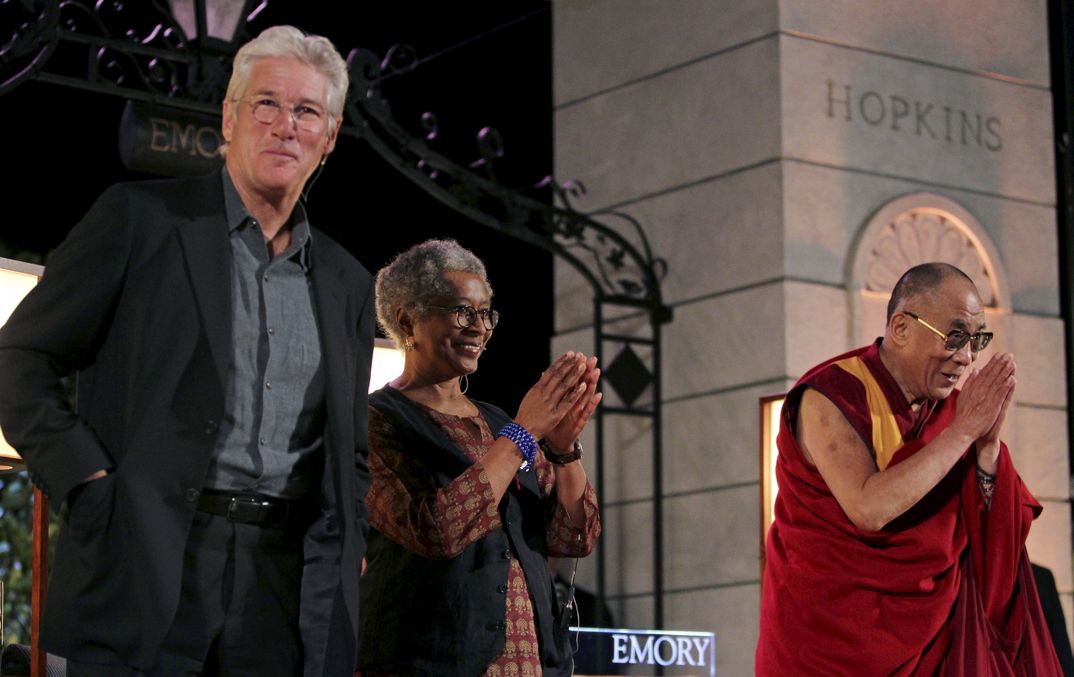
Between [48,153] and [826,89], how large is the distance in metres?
4.80

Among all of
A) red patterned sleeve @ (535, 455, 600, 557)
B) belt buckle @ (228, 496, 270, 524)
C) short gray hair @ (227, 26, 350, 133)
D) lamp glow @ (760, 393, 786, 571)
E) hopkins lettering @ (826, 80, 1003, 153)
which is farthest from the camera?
hopkins lettering @ (826, 80, 1003, 153)

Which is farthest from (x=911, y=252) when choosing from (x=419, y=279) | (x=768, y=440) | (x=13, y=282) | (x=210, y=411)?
(x=210, y=411)


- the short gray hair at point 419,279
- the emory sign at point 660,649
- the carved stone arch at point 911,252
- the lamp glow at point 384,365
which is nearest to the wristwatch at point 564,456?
the short gray hair at point 419,279

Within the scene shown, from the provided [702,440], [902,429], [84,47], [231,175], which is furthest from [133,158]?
[84,47]

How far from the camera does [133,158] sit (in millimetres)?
5543

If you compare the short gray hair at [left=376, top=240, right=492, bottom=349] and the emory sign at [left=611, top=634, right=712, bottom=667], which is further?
the emory sign at [left=611, top=634, right=712, bottom=667]

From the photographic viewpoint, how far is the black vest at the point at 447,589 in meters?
2.75

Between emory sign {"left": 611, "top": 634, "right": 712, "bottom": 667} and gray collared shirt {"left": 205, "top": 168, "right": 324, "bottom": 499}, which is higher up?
gray collared shirt {"left": 205, "top": 168, "right": 324, "bottom": 499}

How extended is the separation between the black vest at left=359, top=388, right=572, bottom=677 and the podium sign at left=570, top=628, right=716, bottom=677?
1.64m

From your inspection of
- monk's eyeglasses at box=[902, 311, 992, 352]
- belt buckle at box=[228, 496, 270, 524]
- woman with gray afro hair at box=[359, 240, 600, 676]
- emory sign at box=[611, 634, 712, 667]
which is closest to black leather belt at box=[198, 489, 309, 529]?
belt buckle at box=[228, 496, 270, 524]

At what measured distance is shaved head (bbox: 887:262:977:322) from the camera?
3418mm

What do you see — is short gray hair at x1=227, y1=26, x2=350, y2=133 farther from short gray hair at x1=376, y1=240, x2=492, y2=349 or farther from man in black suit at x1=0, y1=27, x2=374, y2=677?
short gray hair at x1=376, y1=240, x2=492, y2=349

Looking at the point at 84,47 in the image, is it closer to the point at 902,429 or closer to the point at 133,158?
the point at 133,158

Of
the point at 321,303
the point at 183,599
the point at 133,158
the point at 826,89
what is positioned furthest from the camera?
the point at 826,89
